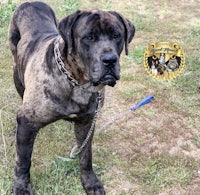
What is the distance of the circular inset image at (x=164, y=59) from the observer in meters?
4.77

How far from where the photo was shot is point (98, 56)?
2.88m

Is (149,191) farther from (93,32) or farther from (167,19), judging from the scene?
(167,19)

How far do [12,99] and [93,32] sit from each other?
2.20 meters

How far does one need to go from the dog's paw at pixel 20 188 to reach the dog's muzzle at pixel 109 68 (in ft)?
3.86

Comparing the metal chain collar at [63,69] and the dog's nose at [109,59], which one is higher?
the dog's nose at [109,59]

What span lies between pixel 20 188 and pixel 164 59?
211 cm

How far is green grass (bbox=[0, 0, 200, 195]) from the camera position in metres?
3.83

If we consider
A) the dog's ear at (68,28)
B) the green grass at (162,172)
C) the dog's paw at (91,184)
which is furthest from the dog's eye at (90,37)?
the green grass at (162,172)

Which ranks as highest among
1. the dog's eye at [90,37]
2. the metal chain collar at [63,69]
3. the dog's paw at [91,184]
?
the dog's eye at [90,37]

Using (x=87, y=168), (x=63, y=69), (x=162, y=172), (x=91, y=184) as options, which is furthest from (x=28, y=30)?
(x=162, y=172)

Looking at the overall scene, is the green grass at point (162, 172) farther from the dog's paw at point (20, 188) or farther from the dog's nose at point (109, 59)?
the dog's nose at point (109, 59)

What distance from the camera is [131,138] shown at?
4.43 m

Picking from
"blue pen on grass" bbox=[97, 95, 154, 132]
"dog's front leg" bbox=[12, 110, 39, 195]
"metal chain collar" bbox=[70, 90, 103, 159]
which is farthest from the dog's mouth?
"blue pen on grass" bbox=[97, 95, 154, 132]

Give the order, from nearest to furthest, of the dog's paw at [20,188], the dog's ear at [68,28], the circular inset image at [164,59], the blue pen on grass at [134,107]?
1. the dog's ear at [68,28]
2. the dog's paw at [20,188]
3. the blue pen on grass at [134,107]
4. the circular inset image at [164,59]
